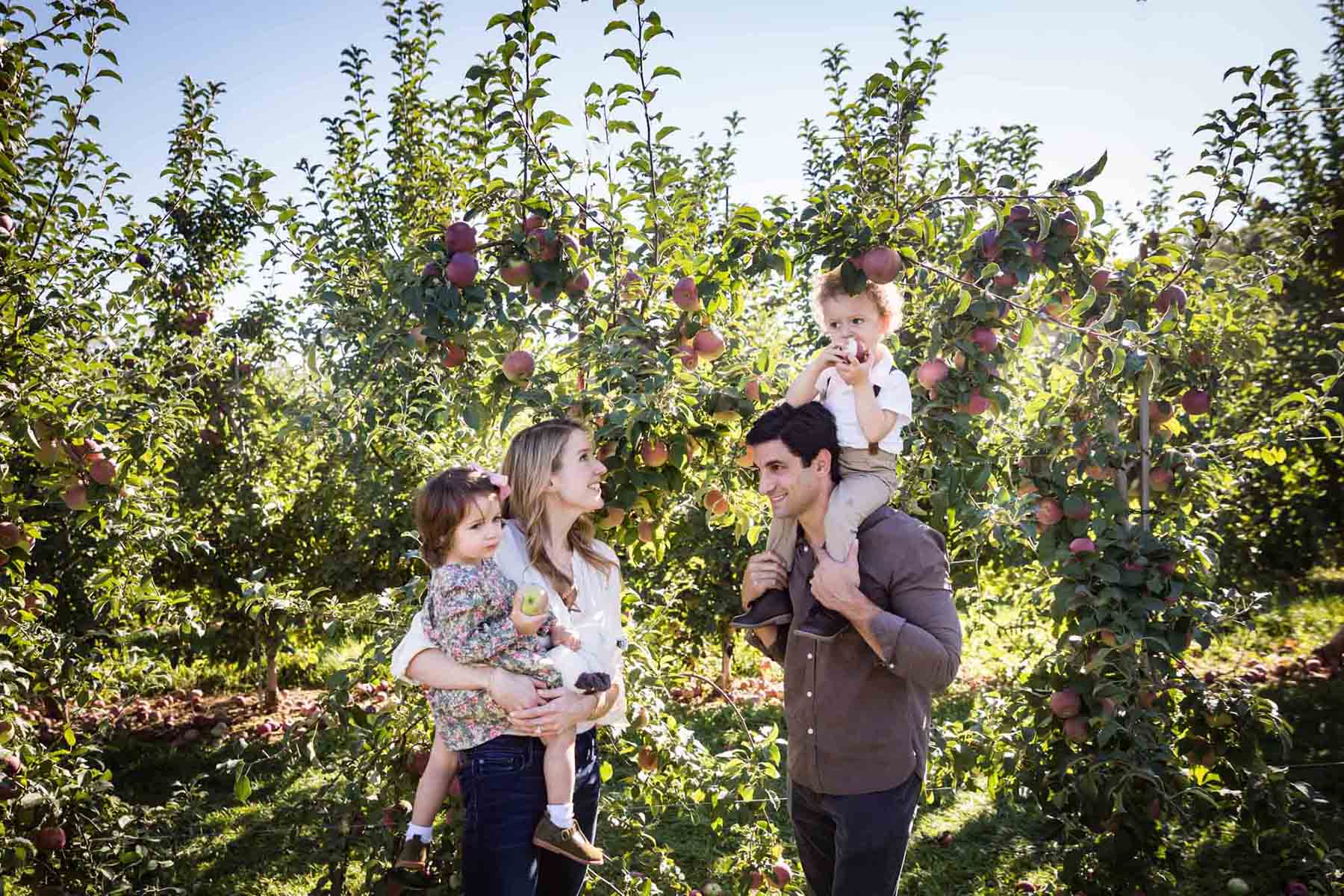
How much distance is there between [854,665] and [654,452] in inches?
30.3

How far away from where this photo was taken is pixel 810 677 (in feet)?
6.84

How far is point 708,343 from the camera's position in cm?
252

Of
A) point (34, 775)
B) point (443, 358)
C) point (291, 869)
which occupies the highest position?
point (443, 358)

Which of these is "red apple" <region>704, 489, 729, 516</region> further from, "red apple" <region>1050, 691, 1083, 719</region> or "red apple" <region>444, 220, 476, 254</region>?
"red apple" <region>1050, 691, 1083, 719</region>

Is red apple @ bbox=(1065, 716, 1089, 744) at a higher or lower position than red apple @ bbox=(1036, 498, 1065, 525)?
lower

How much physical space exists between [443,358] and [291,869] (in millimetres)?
2863

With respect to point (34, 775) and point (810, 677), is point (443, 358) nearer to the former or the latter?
point (810, 677)

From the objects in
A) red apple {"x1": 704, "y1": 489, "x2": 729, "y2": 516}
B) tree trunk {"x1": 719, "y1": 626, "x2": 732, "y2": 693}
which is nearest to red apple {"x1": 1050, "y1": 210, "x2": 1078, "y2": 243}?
red apple {"x1": 704, "y1": 489, "x2": 729, "y2": 516}

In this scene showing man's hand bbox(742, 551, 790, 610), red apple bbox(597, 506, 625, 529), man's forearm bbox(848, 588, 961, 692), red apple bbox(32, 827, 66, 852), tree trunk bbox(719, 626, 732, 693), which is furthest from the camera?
tree trunk bbox(719, 626, 732, 693)

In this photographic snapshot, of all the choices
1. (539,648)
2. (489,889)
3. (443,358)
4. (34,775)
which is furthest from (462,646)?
(34,775)

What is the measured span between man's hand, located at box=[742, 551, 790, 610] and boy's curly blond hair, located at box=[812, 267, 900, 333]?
65 cm

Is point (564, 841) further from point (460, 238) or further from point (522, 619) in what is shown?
point (460, 238)

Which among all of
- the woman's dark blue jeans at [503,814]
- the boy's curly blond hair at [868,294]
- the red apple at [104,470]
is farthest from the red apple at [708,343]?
the red apple at [104,470]

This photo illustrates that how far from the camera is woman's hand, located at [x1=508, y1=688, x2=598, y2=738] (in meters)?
2.00
